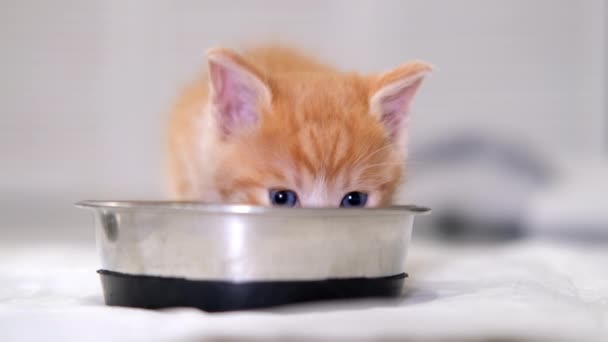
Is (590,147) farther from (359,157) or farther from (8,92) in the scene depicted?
(8,92)

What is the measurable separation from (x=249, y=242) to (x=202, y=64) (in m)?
2.94

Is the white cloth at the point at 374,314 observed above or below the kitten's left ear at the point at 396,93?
below

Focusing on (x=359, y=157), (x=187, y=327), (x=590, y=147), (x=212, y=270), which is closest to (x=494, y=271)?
(x=359, y=157)

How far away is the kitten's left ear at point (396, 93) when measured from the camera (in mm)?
1607

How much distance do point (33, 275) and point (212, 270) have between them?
0.73 meters

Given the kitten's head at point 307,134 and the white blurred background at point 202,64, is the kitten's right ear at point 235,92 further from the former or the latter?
the white blurred background at point 202,64

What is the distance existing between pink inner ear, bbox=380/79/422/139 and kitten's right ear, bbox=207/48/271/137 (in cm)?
31

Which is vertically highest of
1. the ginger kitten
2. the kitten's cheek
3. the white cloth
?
the ginger kitten

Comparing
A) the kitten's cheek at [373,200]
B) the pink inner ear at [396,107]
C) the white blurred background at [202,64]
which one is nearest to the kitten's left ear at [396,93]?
the pink inner ear at [396,107]

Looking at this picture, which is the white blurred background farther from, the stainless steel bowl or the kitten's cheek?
the stainless steel bowl

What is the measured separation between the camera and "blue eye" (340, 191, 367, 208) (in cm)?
154

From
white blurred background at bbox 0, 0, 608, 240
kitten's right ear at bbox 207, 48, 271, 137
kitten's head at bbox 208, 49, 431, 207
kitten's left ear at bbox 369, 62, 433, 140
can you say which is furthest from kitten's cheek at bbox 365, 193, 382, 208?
white blurred background at bbox 0, 0, 608, 240

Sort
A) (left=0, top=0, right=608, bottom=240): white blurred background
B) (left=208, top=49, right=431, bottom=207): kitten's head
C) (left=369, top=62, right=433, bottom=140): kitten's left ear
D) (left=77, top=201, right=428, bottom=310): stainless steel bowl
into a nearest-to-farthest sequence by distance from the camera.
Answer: (left=77, top=201, right=428, bottom=310): stainless steel bowl → (left=208, top=49, right=431, bottom=207): kitten's head → (left=369, top=62, right=433, bottom=140): kitten's left ear → (left=0, top=0, right=608, bottom=240): white blurred background

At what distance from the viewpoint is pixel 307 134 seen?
5.01ft
